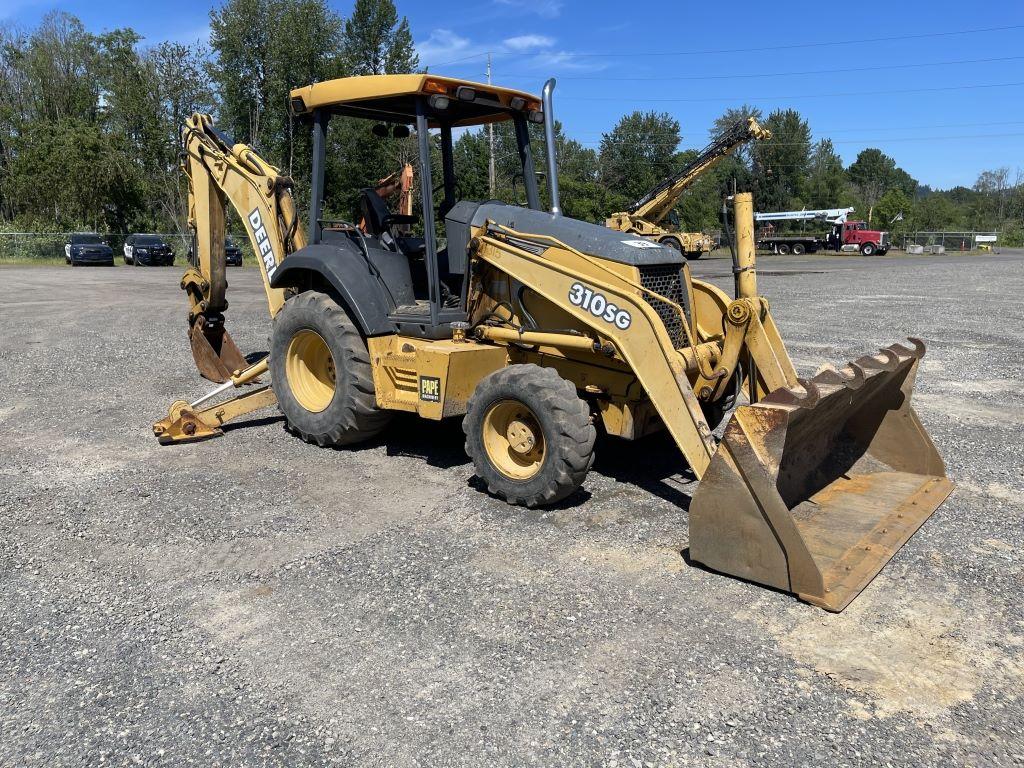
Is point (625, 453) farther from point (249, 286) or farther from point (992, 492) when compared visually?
point (249, 286)

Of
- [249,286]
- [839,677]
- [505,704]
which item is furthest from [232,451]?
[249,286]

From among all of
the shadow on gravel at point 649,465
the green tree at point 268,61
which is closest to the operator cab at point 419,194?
the shadow on gravel at point 649,465

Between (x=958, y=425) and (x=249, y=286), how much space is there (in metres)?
20.1

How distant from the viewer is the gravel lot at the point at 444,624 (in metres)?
3.04

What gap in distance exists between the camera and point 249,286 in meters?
23.6

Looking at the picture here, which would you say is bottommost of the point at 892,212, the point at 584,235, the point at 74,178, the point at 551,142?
the point at 584,235

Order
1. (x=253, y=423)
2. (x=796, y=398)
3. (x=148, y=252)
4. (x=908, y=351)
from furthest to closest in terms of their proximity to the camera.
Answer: (x=148, y=252), (x=253, y=423), (x=908, y=351), (x=796, y=398)

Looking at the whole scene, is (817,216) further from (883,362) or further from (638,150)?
(883,362)

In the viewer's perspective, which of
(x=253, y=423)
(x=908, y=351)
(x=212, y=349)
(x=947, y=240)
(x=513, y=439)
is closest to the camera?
(x=513, y=439)

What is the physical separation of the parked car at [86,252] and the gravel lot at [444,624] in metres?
30.9

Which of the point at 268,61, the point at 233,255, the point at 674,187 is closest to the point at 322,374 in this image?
the point at 674,187

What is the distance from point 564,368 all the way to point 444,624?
2.33 m

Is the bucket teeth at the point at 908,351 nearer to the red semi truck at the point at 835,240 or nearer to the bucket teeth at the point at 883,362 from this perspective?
the bucket teeth at the point at 883,362

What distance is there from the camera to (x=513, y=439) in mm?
5305
